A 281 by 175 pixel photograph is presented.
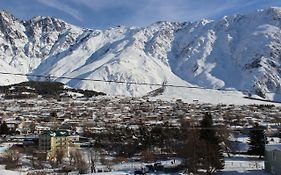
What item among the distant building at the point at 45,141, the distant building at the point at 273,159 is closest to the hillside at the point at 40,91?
the distant building at the point at 45,141

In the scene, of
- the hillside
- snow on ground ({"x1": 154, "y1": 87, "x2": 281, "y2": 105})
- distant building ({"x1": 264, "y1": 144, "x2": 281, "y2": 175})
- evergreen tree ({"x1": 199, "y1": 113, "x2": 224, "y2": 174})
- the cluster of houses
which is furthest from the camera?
the hillside

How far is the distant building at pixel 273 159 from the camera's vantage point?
2475 centimetres

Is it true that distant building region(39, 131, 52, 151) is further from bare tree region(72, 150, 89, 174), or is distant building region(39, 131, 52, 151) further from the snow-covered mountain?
the snow-covered mountain

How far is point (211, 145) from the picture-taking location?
94.5ft

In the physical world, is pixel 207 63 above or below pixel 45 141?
above

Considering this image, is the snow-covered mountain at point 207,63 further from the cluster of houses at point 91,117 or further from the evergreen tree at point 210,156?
the evergreen tree at point 210,156

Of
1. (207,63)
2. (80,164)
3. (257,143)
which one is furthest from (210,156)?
(207,63)

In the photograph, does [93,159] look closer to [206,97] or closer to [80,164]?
[80,164]

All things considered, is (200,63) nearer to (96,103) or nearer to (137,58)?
(137,58)

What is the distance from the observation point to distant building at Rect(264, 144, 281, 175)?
24752mm

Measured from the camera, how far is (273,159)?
25172mm

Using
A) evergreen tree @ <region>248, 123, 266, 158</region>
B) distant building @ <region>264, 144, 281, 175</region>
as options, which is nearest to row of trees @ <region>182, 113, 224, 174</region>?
distant building @ <region>264, 144, 281, 175</region>

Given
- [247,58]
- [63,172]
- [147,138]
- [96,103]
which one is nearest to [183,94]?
[96,103]

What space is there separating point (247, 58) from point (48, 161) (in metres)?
143
